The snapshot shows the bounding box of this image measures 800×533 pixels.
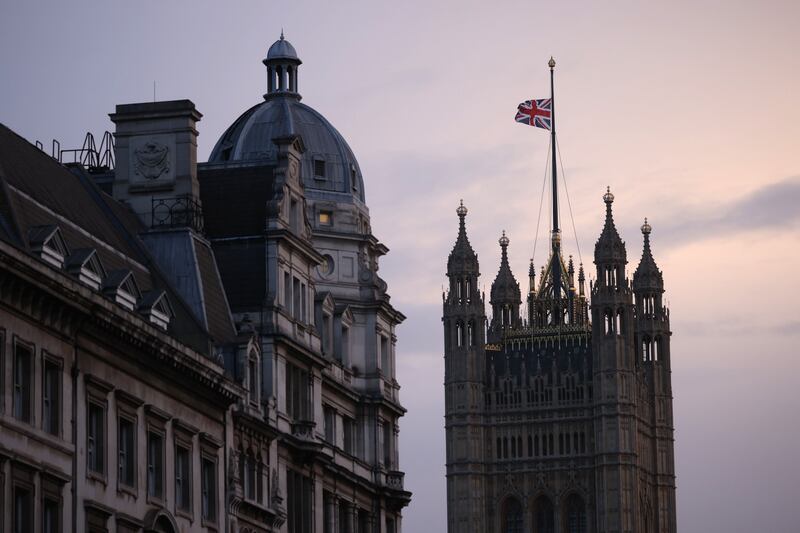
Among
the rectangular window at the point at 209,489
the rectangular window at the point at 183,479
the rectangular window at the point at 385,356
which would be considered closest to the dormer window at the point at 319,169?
the rectangular window at the point at 385,356

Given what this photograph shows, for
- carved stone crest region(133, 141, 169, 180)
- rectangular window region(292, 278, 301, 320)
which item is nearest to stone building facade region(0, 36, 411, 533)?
carved stone crest region(133, 141, 169, 180)

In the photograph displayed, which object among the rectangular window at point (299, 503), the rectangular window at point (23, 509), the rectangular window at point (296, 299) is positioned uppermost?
the rectangular window at point (296, 299)

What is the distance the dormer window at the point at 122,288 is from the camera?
5969 centimetres

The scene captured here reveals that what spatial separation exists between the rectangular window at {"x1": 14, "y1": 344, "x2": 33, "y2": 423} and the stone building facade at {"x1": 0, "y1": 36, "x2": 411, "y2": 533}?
0.04 metres

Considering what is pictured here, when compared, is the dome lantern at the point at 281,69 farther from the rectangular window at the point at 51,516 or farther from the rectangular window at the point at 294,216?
the rectangular window at the point at 51,516

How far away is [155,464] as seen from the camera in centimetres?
6091

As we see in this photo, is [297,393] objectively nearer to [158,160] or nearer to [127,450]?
[158,160]

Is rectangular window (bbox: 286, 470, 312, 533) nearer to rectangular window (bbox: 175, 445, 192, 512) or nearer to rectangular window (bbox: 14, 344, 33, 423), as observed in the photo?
rectangular window (bbox: 175, 445, 192, 512)

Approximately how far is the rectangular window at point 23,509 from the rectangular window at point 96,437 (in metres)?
3.74

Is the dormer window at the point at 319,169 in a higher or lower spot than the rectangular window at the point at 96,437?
higher

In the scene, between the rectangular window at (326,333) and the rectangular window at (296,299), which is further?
the rectangular window at (326,333)

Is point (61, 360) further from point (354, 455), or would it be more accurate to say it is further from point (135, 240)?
point (354, 455)

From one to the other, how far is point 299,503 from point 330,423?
6259 millimetres

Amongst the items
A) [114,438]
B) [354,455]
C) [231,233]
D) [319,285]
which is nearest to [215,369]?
[114,438]
